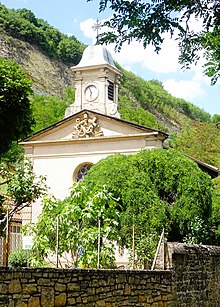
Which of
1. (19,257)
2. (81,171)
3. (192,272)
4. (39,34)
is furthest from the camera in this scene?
(39,34)

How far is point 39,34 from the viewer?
94312mm

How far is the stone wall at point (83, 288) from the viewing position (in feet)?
28.9

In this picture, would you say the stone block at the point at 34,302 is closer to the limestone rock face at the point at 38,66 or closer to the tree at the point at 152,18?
the tree at the point at 152,18

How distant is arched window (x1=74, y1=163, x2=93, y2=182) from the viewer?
35469 mm

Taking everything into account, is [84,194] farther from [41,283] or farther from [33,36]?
[33,36]

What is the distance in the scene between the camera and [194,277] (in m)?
15.4

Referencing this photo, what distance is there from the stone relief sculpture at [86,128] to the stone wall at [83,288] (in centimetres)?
2171

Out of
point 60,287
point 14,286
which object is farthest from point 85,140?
point 14,286

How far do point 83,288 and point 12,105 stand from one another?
449 inches

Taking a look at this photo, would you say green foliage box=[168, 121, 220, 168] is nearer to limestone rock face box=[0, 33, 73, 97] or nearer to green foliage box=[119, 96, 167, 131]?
green foliage box=[119, 96, 167, 131]

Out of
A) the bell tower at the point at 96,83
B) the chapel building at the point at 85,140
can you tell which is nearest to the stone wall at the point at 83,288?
the chapel building at the point at 85,140

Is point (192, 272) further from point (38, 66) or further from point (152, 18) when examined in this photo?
point (38, 66)

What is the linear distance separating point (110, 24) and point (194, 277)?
31.4ft

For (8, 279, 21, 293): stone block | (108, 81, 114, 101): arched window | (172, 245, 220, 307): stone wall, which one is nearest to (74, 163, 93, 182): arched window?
(108, 81, 114, 101): arched window
